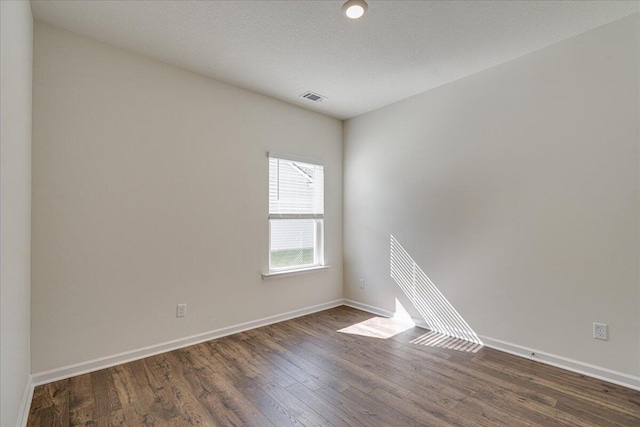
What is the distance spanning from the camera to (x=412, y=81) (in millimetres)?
3223

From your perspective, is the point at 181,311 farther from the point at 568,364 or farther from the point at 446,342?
the point at 568,364

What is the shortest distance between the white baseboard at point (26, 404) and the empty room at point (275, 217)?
0.10 feet

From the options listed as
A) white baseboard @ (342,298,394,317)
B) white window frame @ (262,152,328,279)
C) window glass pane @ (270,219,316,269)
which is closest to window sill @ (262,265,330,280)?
white window frame @ (262,152,328,279)

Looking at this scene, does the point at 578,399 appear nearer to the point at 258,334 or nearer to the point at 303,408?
the point at 303,408

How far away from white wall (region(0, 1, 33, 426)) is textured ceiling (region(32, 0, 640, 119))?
60 cm

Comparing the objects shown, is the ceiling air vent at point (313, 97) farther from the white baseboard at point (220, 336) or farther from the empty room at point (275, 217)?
the white baseboard at point (220, 336)

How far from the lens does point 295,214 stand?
12.7 feet

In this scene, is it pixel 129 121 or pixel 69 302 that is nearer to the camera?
pixel 69 302

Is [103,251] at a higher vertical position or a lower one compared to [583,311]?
higher

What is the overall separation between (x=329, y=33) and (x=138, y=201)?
83.6 inches

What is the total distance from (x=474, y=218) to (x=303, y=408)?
2295mm

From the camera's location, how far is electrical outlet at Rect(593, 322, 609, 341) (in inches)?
90.6

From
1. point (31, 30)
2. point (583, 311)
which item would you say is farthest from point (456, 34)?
point (31, 30)

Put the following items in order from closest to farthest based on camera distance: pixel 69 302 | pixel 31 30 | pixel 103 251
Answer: pixel 31 30
pixel 69 302
pixel 103 251
